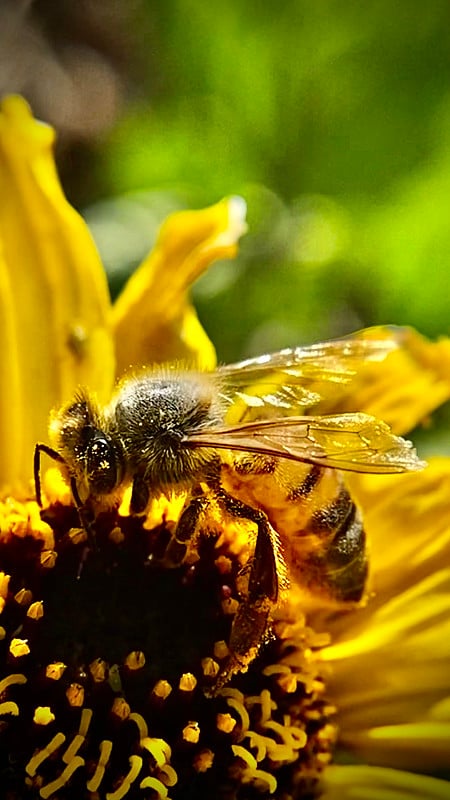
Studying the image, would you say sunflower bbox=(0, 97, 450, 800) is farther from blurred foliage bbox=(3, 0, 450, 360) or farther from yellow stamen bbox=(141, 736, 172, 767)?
blurred foliage bbox=(3, 0, 450, 360)

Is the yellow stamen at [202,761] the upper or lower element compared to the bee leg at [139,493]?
lower

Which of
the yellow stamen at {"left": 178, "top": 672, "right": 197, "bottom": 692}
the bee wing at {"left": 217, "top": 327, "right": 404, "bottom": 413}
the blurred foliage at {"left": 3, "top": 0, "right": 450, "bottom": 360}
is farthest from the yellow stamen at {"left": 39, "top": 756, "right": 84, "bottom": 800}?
the blurred foliage at {"left": 3, "top": 0, "right": 450, "bottom": 360}

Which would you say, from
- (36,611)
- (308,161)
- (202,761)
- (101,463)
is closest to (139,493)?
(101,463)

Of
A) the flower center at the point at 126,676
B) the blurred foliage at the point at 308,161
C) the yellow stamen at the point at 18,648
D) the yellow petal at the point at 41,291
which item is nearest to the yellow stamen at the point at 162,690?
the flower center at the point at 126,676

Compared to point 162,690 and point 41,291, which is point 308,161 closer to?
point 41,291

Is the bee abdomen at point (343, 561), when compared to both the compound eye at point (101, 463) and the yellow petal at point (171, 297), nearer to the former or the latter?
the compound eye at point (101, 463)

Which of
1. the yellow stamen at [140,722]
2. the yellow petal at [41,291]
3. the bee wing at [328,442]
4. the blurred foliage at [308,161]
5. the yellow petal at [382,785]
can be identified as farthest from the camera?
the blurred foliage at [308,161]

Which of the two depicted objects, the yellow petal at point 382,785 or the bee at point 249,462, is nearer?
the bee at point 249,462
